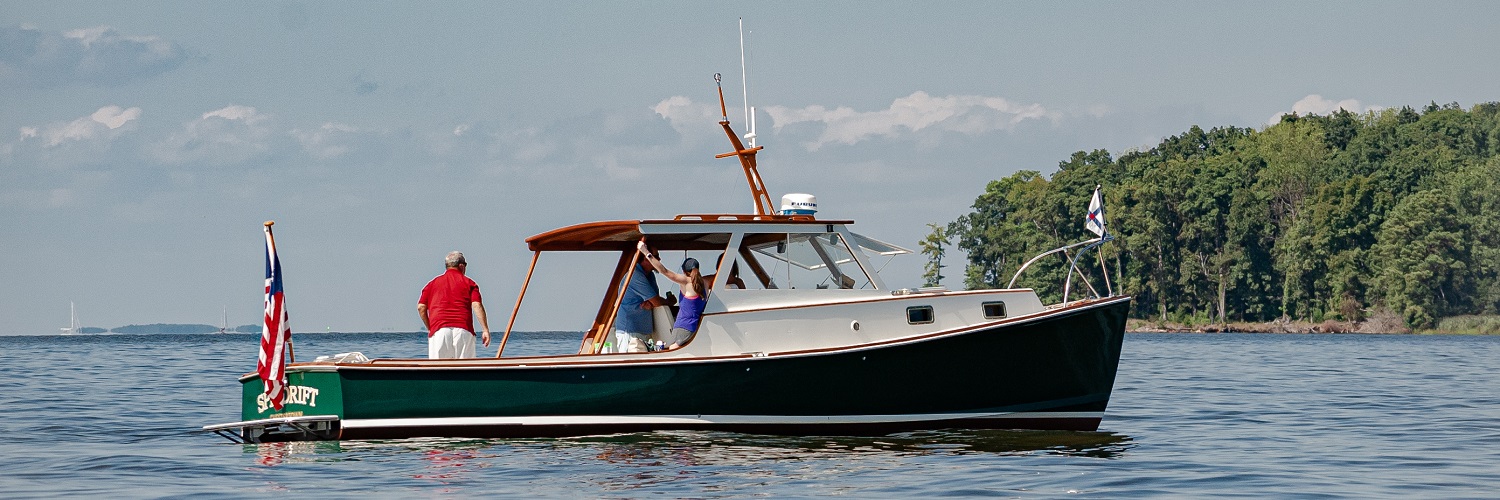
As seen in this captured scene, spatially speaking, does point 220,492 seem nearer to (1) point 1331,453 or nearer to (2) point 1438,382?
(1) point 1331,453

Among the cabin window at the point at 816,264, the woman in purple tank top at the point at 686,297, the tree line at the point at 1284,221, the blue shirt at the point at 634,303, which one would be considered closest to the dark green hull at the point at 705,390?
the woman in purple tank top at the point at 686,297

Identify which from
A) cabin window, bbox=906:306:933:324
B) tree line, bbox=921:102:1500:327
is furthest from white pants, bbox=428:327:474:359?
tree line, bbox=921:102:1500:327

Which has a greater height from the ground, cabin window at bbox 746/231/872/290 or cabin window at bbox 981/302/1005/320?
cabin window at bbox 746/231/872/290

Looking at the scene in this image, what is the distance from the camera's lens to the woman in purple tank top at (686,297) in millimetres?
15742

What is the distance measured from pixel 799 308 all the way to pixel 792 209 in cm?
142

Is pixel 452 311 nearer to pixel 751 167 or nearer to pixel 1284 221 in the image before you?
pixel 751 167

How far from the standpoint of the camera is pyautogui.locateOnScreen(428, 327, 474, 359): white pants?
15883 mm

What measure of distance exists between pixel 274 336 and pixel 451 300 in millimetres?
1690

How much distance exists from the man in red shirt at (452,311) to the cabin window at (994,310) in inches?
192

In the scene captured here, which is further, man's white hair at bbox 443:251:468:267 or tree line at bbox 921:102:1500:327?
tree line at bbox 921:102:1500:327

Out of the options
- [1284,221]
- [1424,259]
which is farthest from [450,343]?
[1284,221]

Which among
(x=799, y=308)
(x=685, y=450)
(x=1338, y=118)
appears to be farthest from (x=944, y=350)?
(x=1338, y=118)

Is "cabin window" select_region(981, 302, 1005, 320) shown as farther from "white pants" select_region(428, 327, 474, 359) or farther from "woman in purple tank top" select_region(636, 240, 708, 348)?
"white pants" select_region(428, 327, 474, 359)

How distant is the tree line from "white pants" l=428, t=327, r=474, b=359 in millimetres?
64918
